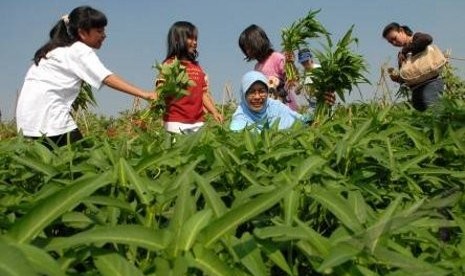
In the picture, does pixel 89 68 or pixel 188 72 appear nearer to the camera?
pixel 89 68

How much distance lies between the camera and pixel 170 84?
352cm

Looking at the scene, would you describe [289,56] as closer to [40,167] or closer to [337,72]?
[337,72]

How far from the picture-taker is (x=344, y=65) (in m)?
3.27

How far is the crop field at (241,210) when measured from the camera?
0.95m

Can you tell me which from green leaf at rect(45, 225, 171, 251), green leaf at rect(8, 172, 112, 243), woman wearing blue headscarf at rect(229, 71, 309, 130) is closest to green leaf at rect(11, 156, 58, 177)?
green leaf at rect(8, 172, 112, 243)

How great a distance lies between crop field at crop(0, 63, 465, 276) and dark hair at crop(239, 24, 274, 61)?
288 centimetres

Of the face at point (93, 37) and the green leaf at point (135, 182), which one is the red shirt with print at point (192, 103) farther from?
the green leaf at point (135, 182)

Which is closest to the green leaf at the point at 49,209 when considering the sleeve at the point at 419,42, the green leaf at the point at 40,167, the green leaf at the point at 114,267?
the green leaf at the point at 114,267

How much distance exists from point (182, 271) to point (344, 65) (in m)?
2.55

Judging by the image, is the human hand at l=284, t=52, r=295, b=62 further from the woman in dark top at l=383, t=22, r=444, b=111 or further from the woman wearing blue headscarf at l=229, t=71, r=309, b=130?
the woman in dark top at l=383, t=22, r=444, b=111

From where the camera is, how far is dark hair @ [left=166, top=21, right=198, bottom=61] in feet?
15.5

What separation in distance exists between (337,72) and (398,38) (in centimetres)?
332

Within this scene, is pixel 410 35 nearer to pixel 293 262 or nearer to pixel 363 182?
pixel 363 182

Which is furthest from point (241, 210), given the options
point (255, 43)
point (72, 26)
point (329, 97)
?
point (255, 43)
